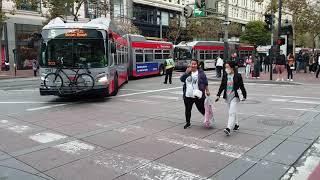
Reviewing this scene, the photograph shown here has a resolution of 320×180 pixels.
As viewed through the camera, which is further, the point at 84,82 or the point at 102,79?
the point at 102,79

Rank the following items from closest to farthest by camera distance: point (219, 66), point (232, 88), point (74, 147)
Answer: point (74, 147)
point (232, 88)
point (219, 66)

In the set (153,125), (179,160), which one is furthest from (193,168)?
(153,125)

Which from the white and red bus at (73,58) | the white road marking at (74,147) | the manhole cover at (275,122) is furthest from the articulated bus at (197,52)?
the white road marking at (74,147)

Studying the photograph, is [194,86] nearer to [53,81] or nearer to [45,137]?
[45,137]

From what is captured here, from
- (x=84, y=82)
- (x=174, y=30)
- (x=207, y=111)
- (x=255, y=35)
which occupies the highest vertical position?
(x=255, y=35)

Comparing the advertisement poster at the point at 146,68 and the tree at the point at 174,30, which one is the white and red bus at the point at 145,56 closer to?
the advertisement poster at the point at 146,68

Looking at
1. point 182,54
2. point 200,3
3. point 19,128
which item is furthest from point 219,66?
point 19,128

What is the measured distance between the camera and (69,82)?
13188mm

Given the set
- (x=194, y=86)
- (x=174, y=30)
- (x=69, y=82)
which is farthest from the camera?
(x=174, y=30)

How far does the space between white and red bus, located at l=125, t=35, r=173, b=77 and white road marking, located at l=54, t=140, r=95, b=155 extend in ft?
57.6

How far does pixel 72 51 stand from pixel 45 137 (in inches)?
225

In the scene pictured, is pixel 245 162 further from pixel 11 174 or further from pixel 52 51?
pixel 52 51

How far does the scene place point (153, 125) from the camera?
937cm

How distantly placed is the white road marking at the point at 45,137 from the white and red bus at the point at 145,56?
16655 millimetres
